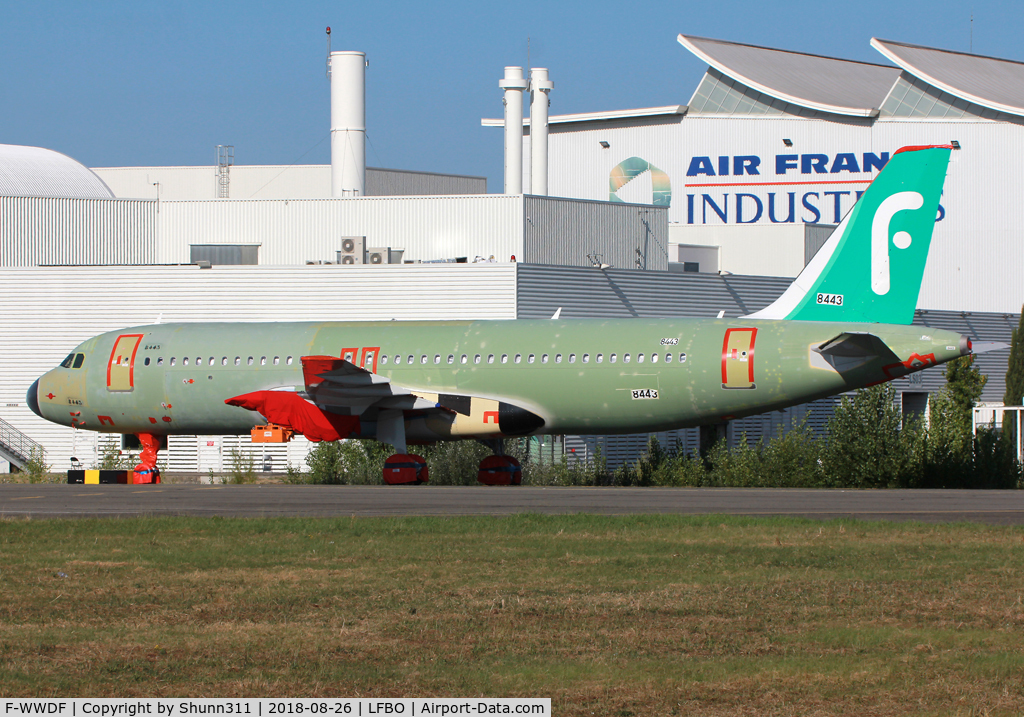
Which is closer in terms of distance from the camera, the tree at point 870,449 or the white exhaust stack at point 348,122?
the tree at point 870,449

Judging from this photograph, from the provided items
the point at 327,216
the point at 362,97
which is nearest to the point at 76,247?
the point at 327,216

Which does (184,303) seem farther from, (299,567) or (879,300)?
(299,567)

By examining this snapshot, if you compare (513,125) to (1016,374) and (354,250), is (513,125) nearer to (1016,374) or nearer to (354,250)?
(354,250)

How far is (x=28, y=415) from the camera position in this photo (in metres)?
45.4

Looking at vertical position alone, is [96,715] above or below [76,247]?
below

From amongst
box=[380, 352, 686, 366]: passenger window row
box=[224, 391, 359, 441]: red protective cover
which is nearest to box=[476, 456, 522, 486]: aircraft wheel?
box=[380, 352, 686, 366]: passenger window row

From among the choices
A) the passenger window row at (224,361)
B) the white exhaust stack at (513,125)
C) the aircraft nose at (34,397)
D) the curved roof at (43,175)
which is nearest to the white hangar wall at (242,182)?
the curved roof at (43,175)

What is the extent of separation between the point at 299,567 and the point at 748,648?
6.17 meters

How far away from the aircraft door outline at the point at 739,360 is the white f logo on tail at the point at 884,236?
295 cm

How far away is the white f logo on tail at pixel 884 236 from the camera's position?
29016mm

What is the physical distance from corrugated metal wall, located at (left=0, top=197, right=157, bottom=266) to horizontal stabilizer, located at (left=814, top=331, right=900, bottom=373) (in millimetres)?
36434

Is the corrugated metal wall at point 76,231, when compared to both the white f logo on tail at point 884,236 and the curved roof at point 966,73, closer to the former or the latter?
the white f logo on tail at point 884,236

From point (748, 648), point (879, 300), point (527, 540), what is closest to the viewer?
point (748, 648)

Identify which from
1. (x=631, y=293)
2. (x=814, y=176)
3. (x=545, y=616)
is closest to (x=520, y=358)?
(x=631, y=293)
